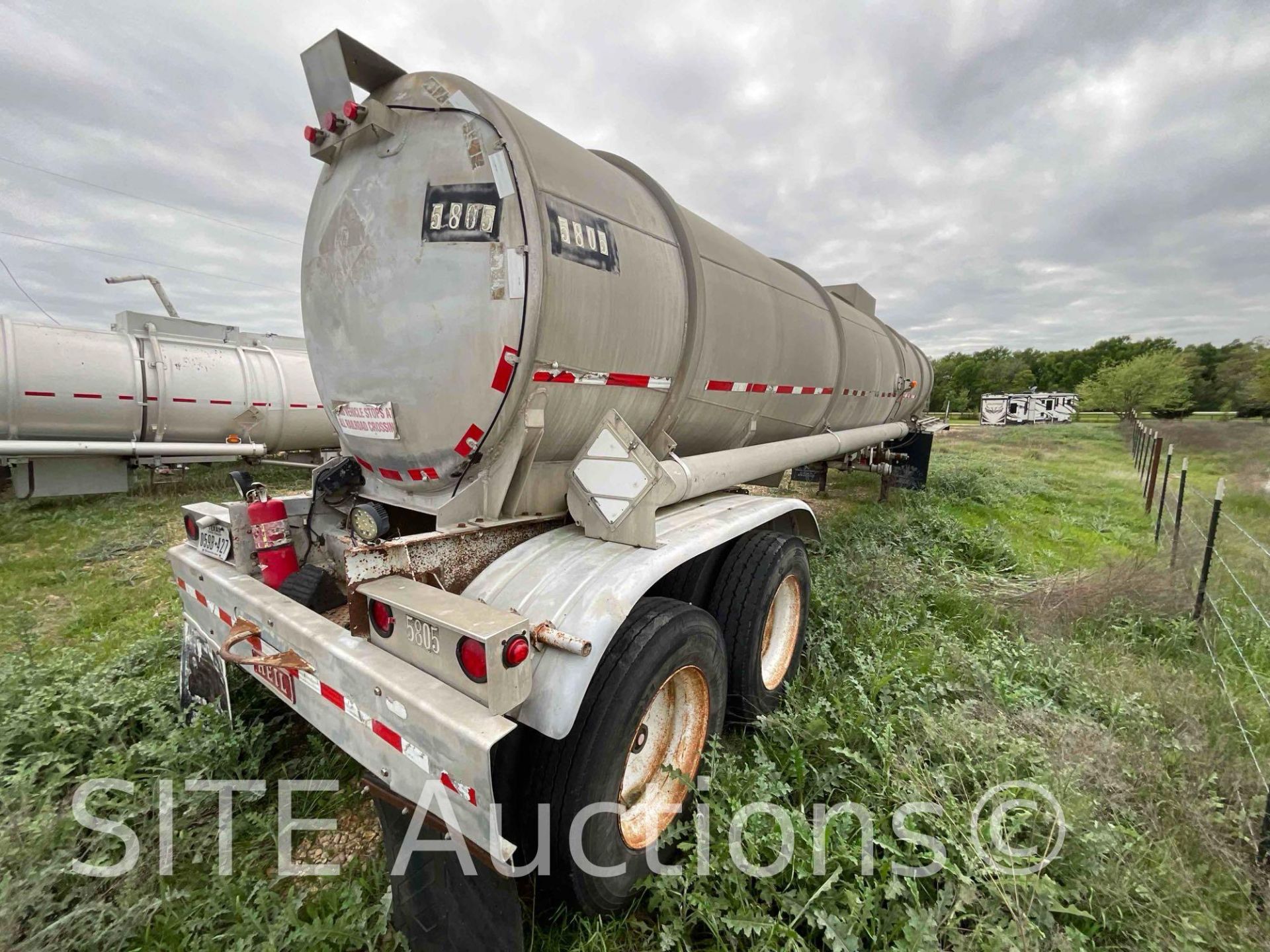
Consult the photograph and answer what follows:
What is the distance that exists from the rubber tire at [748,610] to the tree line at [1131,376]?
27027 millimetres

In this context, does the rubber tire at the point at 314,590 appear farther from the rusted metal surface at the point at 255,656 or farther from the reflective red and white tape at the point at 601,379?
the reflective red and white tape at the point at 601,379

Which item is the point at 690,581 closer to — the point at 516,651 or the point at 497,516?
the point at 497,516

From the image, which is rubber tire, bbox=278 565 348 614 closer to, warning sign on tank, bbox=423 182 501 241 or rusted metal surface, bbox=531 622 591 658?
rusted metal surface, bbox=531 622 591 658

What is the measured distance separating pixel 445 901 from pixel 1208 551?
18.5 feet

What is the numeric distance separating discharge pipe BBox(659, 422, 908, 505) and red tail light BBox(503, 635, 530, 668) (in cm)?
96

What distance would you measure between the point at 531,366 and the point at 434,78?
4.50 feet

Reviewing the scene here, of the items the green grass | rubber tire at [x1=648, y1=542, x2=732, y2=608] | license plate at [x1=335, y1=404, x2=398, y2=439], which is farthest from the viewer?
rubber tire at [x1=648, y1=542, x2=732, y2=608]

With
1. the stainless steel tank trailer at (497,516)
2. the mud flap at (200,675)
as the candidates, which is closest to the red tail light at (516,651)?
the stainless steel tank trailer at (497,516)

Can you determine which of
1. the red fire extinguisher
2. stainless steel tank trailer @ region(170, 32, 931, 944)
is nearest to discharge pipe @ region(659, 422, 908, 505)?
stainless steel tank trailer @ region(170, 32, 931, 944)

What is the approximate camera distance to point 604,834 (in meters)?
1.94

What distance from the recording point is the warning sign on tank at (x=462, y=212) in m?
2.15

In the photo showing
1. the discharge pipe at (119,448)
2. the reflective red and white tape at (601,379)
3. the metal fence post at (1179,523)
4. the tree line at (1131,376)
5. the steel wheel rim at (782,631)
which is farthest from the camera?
the tree line at (1131,376)

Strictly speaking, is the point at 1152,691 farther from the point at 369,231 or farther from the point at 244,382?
the point at 244,382

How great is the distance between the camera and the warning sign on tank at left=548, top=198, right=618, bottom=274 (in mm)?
2217
